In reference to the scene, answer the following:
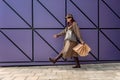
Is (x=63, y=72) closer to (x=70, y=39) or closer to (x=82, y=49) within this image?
(x=82, y=49)

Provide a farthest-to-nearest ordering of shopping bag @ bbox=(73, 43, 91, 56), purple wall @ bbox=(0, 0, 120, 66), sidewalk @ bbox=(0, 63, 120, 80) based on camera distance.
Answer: purple wall @ bbox=(0, 0, 120, 66)
shopping bag @ bbox=(73, 43, 91, 56)
sidewalk @ bbox=(0, 63, 120, 80)

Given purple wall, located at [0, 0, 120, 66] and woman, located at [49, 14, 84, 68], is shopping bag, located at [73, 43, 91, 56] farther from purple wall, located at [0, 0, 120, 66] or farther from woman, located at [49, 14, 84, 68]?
purple wall, located at [0, 0, 120, 66]

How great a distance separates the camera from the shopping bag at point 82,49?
33.4 feet

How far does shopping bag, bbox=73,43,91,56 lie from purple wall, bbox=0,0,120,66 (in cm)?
92

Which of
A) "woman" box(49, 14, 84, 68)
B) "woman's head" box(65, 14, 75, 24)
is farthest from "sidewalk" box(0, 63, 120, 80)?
"woman's head" box(65, 14, 75, 24)

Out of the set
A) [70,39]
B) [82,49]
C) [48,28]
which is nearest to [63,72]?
[82,49]

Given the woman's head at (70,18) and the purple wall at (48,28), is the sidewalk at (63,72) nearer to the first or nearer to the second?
the purple wall at (48,28)

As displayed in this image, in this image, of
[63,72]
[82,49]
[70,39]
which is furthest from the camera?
[70,39]

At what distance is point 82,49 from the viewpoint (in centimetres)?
1023

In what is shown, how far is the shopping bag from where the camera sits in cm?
1019

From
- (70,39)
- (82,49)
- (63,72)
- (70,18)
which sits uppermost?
(70,18)

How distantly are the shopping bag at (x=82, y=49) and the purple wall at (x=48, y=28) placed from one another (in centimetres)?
92

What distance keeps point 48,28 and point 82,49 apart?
146 cm

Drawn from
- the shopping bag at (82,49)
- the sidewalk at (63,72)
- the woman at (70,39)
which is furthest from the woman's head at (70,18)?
the sidewalk at (63,72)
